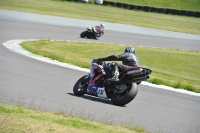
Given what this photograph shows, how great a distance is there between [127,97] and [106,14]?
35.3 meters

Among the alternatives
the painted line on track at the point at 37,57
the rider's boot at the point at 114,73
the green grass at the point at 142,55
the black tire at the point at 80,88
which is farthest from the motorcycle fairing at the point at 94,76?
the green grass at the point at 142,55

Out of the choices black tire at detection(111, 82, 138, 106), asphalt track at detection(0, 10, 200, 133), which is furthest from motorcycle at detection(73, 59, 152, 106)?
asphalt track at detection(0, 10, 200, 133)

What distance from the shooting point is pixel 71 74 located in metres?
16.1

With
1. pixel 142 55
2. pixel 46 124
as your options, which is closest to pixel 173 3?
pixel 142 55

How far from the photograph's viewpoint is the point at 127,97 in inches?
454

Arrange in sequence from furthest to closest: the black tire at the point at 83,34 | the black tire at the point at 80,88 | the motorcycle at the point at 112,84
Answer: the black tire at the point at 83,34, the black tire at the point at 80,88, the motorcycle at the point at 112,84

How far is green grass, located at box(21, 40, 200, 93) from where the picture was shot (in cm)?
2011

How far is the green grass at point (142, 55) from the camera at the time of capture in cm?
2011

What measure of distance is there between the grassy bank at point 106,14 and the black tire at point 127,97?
2746 centimetres

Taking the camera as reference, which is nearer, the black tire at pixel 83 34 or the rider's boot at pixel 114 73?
the rider's boot at pixel 114 73

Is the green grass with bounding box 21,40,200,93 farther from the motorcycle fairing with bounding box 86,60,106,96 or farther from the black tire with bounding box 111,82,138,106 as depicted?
the black tire with bounding box 111,82,138,106

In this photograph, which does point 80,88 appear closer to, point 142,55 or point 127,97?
point 127,97

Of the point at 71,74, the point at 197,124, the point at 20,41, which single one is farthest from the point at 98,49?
the point at 197,124

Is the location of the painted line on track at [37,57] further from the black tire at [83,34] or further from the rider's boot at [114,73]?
the black tire at [83,34]
